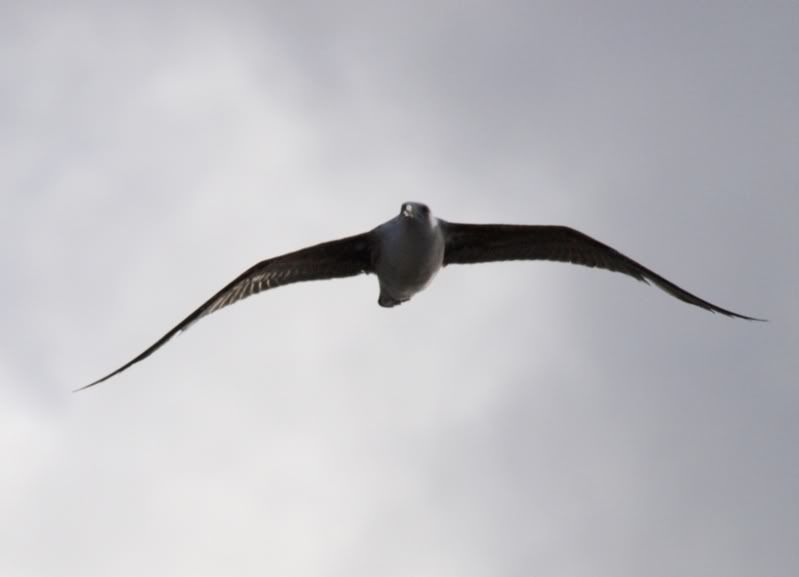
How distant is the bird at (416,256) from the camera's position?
1344 centimetres

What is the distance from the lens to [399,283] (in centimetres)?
1381

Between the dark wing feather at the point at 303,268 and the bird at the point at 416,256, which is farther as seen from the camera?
the dark wing feather at the point at 303,268

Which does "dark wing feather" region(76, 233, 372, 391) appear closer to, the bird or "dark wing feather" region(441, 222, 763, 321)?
the bird

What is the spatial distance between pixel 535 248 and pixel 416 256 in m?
2.47

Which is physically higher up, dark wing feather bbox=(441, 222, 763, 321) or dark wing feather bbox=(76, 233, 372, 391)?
dark wing feather bbox=(441, 222, 763, 321)

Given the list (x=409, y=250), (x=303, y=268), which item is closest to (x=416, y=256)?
(x=409, y=250)

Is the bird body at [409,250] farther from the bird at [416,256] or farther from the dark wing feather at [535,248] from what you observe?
the dark wing feather at [535,248]

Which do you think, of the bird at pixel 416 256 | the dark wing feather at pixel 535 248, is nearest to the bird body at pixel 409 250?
the bird at pixel 416 256

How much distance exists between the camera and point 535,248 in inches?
583

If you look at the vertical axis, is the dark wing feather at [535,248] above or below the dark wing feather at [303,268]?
above

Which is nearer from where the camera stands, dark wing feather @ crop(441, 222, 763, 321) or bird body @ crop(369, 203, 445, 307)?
bird body @ crop(369, 203, 445, 307)

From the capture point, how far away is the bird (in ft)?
44.1

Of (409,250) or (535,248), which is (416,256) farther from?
(535,248)

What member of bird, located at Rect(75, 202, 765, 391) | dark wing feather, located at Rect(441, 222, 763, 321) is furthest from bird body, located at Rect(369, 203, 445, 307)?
dark wing feather, located at Rect(441, 222, 763, 321)
